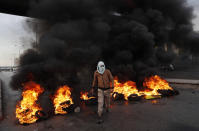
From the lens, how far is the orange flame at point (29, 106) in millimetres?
4957

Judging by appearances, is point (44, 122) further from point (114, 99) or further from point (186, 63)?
point (186, 63)

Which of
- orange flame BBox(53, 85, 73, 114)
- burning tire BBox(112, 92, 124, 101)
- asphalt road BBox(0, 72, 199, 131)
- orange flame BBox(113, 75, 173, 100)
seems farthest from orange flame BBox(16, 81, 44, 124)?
orange flame BBox(113, 75, 173, 100)

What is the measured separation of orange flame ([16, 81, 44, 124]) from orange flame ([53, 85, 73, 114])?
0.74 m

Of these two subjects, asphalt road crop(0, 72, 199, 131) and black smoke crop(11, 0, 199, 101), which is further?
black smoke crop(11, 0, 199, 101)

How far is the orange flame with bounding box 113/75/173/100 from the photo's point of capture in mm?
8645

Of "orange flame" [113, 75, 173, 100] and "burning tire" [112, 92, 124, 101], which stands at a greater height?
"orange flame" [113, 75, 173, 100]

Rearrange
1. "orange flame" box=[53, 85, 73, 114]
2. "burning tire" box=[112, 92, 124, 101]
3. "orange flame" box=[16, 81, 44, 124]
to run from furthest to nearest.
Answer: "burning tire" box=[112, 92, 124, 101] → "orange flame" box=[53, 85, 73, 114] → "orange flame" box=[16, 81, 44, 124]

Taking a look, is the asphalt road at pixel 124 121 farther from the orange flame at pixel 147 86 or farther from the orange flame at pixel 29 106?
the orange flame at pixel 147 86

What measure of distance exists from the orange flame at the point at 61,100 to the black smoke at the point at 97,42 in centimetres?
77

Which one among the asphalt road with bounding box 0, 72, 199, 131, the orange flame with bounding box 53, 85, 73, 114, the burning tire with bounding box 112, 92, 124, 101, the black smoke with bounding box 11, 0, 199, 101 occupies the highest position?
the black smoke with bounding box 11, 0, 199, 101

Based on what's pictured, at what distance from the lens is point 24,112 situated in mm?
4988

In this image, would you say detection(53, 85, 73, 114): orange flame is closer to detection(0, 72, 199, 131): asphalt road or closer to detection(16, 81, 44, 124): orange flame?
detection(0, 72, 199, 131): asphalt road

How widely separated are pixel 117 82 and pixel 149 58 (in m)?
3.76

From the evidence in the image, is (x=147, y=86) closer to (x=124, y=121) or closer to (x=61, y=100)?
(x=124, y=121)
